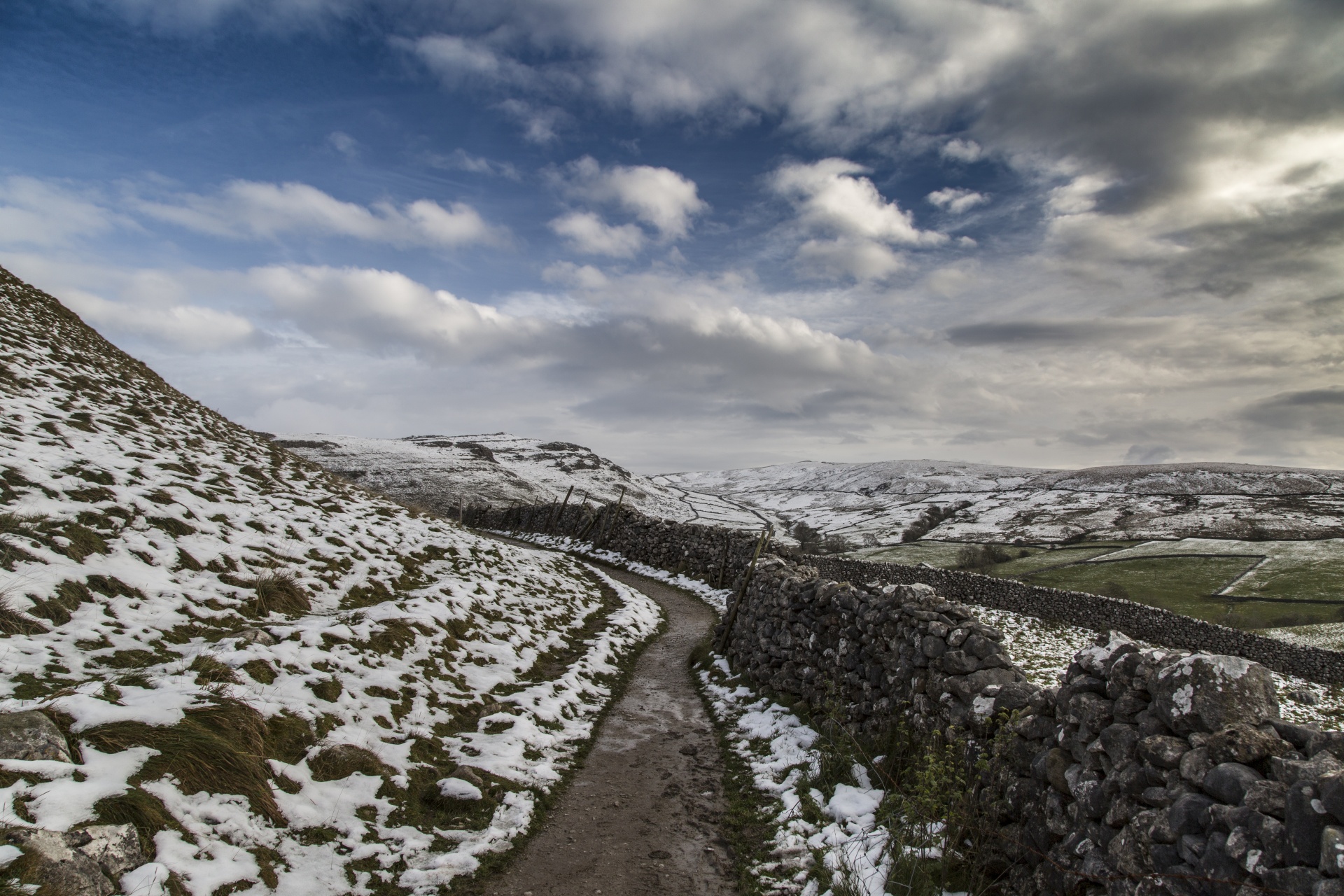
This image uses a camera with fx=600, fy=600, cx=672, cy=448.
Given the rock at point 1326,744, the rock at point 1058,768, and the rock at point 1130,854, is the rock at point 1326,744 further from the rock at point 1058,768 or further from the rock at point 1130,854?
the rock at point 1058,768

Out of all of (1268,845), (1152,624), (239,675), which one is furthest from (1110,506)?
(239,675)

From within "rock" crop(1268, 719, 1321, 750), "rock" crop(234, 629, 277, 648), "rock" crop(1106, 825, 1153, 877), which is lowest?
"rock" crop(234, 629, 277, 648)

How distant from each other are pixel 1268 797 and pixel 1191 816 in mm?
512

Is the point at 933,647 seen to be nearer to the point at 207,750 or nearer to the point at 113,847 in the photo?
the point at 207,750

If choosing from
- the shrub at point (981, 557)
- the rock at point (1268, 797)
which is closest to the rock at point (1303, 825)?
the rock at point (1268, 797)

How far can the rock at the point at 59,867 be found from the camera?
12.5 feet

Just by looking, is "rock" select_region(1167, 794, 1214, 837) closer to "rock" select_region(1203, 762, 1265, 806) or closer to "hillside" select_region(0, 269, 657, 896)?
"rock" select_region(1203, 762, 1265, 806)

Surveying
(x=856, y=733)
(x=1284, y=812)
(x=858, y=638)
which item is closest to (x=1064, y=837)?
(x=1284, y=812)

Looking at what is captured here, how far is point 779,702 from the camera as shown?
38.3ft

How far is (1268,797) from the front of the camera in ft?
11.1

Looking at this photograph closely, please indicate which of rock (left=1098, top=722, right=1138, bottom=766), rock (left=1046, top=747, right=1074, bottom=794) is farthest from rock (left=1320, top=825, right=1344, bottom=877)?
rock (left=1046, top=747, right=1074, bottom=794)

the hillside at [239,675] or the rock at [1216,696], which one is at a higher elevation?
the rock at [1216,696]

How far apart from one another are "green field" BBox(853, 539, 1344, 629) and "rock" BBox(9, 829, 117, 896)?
57.6 metres

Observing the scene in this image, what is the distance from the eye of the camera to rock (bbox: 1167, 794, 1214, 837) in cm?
373
